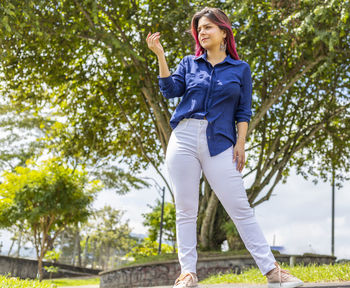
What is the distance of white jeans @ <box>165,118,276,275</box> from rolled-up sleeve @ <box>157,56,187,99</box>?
287mm

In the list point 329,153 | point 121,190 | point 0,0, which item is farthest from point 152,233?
point 0,0

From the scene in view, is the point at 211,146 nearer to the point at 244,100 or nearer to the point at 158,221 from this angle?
the point at 244,100

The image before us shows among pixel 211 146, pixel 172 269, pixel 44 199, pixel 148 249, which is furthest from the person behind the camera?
pixel 148 249

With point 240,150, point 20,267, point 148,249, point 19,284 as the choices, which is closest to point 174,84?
point 240,150

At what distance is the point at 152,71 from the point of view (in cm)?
1327

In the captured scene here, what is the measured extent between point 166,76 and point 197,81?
0.25 m

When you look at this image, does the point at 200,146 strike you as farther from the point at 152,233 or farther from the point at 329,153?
the point at 152,233

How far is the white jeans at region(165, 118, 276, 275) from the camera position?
3201mm

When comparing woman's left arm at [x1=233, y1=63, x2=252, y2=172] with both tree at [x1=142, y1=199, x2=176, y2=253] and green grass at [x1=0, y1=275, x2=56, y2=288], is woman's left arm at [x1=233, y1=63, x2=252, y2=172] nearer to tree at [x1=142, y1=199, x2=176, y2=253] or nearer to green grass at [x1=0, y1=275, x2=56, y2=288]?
green grass at [x1=0, y1=275, x2=56, y2=288]

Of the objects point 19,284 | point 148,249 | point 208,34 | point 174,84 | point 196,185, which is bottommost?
point 19,284

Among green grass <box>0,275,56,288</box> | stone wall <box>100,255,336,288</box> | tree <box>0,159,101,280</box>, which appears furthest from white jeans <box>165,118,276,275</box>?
tree <box>0,159,101,280</box>

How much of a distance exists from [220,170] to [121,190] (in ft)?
78.3

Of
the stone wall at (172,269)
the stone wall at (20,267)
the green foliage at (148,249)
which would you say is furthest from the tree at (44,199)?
the green foliage at (148,249)

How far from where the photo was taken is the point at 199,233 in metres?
13.6
